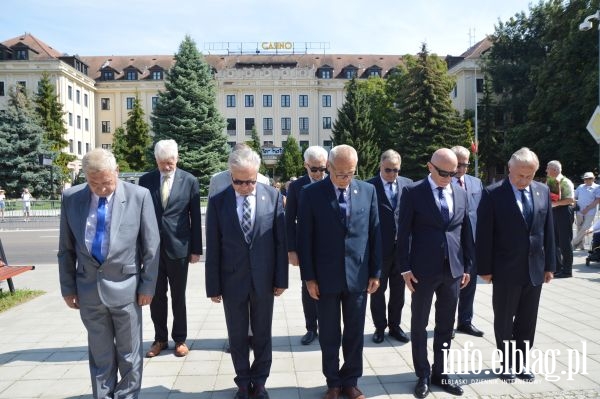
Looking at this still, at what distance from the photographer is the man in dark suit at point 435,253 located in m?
4.35

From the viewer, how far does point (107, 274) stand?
151 inches

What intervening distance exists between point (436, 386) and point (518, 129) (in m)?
39.7

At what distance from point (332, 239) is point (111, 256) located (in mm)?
1799

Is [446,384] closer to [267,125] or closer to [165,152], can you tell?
[165,152]

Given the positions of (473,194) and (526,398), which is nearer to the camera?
(526,398)

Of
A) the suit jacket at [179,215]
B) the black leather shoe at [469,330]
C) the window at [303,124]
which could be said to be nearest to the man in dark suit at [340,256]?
the suit jacket at [179,215]

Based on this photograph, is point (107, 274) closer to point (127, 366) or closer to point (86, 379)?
point (127, 366)

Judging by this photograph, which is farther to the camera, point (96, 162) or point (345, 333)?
point (345, 333)

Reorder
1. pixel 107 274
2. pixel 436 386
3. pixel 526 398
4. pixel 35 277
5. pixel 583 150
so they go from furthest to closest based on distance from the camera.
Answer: pixel 583 150 → pixel 35 277 → pixel 436 386 → pixel 526 398 → pixel 107 274

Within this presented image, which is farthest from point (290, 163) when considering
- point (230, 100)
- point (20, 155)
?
point (20, 155)

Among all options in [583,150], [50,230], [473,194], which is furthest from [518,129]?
[473,194]

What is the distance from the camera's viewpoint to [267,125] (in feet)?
248

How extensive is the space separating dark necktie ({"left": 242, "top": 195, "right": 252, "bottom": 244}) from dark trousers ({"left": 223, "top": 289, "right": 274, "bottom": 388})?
493 mm

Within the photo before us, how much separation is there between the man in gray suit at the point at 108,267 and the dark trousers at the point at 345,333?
1.52 m
